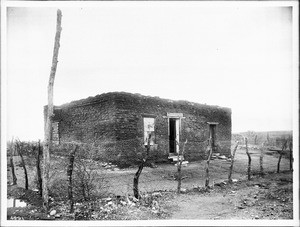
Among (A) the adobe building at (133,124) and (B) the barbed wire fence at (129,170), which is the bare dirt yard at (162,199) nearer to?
(B) the barbed wire fence at (129,170)

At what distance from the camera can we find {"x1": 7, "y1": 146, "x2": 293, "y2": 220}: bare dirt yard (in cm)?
529

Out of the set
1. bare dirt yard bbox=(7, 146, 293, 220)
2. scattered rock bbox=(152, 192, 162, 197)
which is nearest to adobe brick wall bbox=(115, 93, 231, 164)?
bare dirt yard bbox=(7, 146, 293, 220)

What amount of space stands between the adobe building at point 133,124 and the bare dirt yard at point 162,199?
121 centimetres

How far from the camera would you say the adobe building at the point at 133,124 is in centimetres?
963

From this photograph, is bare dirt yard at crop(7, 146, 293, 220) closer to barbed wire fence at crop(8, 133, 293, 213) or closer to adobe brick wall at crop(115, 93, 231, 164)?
barbed wire fence at crop(8, 133, 293, 213)

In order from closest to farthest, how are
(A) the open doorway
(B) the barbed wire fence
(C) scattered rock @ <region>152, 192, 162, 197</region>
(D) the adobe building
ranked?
(B) the barbed wire fence
(C) scattered rock @ <region>152, 192, 162, 197</region>
(D) the adobe building
(A) the open doorway

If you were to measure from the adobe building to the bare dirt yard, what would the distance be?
121 centimetres

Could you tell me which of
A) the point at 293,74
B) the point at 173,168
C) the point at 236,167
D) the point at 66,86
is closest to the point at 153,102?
the point at 173,168

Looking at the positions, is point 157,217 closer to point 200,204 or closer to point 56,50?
point 200,204

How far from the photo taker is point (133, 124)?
10016 mm

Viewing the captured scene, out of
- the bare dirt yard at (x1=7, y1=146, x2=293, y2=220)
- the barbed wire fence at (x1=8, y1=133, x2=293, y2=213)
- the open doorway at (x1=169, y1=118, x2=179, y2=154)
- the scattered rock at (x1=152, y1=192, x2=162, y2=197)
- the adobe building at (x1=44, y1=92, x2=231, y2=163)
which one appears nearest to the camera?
the bare dirt yard at (x1=7, y1=146, x2=293, y2=220)

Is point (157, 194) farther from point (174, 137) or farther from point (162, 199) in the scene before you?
point (174, 137)

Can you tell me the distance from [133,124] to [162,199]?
170 inches

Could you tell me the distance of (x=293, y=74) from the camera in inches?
212
